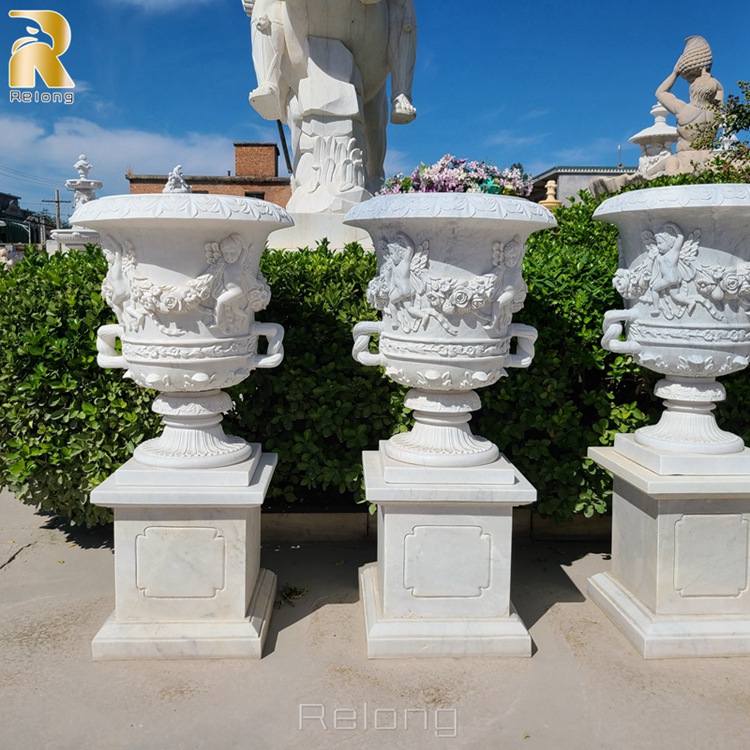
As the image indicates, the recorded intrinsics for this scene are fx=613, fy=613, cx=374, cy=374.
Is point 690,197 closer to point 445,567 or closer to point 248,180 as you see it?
point 445,567

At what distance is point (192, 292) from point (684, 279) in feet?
5.60

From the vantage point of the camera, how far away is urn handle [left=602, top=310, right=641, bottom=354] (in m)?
2.36

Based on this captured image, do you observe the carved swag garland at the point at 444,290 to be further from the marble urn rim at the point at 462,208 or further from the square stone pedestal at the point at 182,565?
the square stone pedestal at the point at 182,565

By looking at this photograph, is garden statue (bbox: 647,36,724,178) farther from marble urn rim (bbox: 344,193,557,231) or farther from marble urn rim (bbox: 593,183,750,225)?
marble urn rim (bbox: 344,193,557,231)

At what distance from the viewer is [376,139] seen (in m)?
5.54

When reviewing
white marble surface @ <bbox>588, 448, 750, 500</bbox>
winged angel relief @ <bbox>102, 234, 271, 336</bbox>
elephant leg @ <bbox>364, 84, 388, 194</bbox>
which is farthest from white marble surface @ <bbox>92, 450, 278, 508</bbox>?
elephant leg @ <bbox>364, 84, 388, 194</bbox>

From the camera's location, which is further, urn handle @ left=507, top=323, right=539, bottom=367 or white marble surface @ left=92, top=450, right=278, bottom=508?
urn handle @ left=507, top=323, right=539, bottom=367

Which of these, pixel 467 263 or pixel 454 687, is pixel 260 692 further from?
pixel 467 263

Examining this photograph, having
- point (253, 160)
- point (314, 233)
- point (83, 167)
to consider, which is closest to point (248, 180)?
point (253, 160)

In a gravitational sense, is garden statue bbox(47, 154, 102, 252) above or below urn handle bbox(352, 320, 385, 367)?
above

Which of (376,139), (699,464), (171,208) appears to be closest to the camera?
(171,208)

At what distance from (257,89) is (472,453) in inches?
146

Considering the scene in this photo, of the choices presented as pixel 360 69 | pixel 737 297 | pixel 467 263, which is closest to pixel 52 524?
pixel 467 263

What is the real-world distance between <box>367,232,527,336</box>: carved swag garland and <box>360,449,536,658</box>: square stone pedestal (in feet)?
1.82
